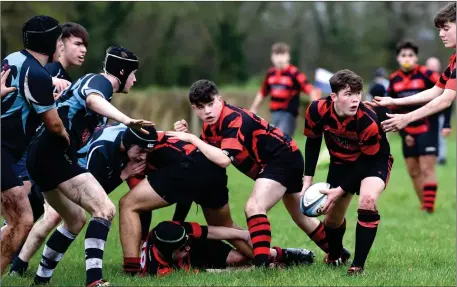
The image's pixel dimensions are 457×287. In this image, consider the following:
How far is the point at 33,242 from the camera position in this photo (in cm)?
736

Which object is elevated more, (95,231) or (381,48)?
(381,48)

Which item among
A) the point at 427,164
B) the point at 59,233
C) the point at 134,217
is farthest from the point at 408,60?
the point at 59,233

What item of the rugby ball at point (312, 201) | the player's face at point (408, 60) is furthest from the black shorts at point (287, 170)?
the player's face at point (408, 60)

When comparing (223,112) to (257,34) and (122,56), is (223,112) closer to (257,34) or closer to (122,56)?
(122,56)

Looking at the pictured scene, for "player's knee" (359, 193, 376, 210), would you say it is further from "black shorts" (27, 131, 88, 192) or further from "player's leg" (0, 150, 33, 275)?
"player's leg" (0, 150, 33, 275)

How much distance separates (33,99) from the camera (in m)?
6.04

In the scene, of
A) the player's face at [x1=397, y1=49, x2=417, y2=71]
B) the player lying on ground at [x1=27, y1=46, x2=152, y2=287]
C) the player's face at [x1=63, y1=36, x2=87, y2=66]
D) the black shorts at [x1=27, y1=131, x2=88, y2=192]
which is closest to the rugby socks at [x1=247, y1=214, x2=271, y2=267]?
the player lying on ground at [x1=27, y1=46, x2=152, y2=287]

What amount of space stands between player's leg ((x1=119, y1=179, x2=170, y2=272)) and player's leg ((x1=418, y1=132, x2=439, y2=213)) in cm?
546

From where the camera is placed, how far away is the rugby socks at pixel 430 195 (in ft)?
37.2

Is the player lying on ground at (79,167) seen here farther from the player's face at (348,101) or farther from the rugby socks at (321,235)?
the rugby socks at (321,235)

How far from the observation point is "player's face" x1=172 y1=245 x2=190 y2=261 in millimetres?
7082

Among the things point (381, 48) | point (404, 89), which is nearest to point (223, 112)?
point (404, 89)

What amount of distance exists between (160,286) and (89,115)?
4.91 feet

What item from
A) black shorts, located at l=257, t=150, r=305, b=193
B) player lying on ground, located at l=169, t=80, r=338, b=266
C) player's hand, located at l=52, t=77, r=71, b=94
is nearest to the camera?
player lying on ground, located at l=169, t=80, r=338, b=266
